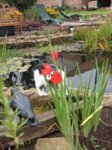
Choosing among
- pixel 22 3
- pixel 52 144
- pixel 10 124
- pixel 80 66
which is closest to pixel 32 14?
pixel 22 3

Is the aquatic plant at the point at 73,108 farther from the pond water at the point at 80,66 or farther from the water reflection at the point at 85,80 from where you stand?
the pond water at the point at 80,66

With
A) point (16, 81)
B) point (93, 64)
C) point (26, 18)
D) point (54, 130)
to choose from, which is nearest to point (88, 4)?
point (26, 18)

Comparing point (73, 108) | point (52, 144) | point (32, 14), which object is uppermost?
point (73, 108)

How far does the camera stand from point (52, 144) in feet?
11.1

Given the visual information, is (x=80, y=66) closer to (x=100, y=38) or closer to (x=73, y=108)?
(x=100, y=38)

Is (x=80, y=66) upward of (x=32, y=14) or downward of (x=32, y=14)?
upward

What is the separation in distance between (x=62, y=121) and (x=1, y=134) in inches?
23.5

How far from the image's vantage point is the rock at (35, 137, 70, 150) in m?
3.34

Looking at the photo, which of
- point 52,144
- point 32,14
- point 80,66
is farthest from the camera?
point 32,14

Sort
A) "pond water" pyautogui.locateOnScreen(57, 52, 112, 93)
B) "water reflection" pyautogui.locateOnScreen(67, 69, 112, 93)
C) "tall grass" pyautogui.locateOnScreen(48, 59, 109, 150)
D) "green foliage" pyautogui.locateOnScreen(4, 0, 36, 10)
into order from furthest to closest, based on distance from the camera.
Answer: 1. "green foliage" pyautogui.locateOnScreen(4, 0, 36, 10)
2. "pond water" pyautogui.locateOnScreen(57, 52, 112, 93)
3. "water reflection" pyautogui.locateOnScreen(67, 69, 112, 93)
4. "tall grass" pyautogui.locateOnScreen(48, 59, 109, 150)

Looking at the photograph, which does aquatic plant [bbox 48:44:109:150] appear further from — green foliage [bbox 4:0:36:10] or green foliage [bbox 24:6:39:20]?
green foliage [bbox 4:0:36:10]

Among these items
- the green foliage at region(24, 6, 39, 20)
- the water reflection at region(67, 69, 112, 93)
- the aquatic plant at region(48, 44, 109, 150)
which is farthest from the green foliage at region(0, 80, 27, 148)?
the green foliage at region(24, 6, 39, 20)

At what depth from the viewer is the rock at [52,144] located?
3.34 m

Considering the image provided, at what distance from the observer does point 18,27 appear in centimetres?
1170
